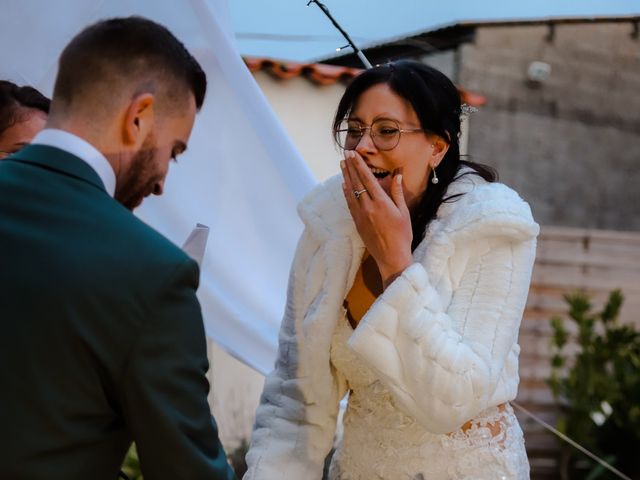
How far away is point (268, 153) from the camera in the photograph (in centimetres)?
327

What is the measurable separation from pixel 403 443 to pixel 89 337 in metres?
1.19

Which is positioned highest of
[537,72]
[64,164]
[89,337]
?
[64,164]

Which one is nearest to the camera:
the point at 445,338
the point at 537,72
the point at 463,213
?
the point at 445,338

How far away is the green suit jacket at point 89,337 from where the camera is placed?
152 centimetres

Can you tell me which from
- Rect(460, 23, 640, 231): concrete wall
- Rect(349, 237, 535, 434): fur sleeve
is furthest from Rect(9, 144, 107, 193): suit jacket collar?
Rect(460, 23, 640, 231): concrete wall

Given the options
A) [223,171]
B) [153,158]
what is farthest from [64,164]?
[223,171]

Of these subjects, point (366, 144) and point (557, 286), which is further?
point (557, 286)

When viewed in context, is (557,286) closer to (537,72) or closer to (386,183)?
(537,72)

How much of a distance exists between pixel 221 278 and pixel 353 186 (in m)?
1.00

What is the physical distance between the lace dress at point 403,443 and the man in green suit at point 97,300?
89cm

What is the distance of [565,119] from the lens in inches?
388

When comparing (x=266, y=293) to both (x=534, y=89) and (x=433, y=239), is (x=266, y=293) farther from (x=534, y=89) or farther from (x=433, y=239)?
(x=534, y=89)

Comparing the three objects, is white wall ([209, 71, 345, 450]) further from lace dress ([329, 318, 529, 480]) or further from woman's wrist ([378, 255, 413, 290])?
woman's wrist ([378, 255, 413, 290])

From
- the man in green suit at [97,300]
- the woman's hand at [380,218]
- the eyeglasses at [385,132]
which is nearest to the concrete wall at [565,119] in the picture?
the eyeglasses at [385,132]
